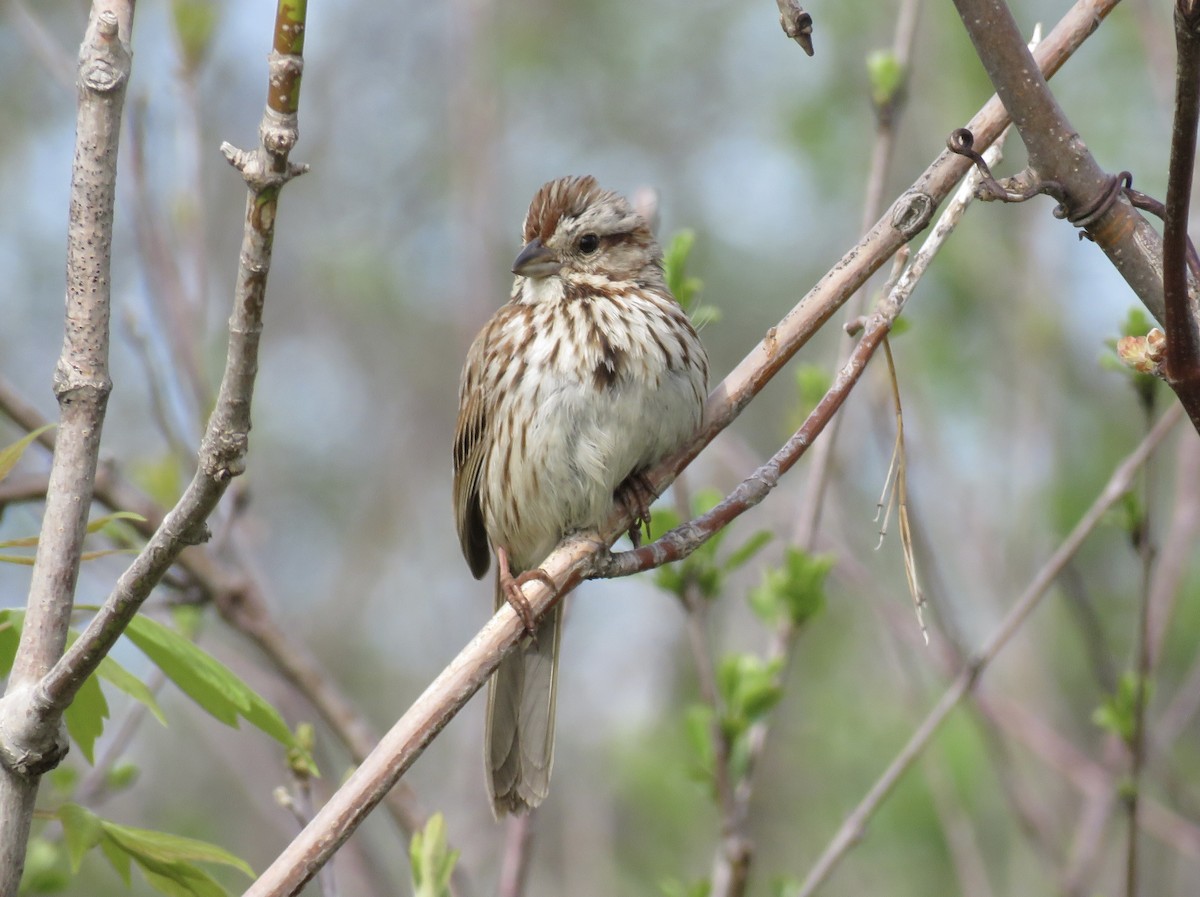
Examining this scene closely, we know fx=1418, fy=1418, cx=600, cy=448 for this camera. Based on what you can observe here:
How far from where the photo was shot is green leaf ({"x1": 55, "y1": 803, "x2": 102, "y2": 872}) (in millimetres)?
2010

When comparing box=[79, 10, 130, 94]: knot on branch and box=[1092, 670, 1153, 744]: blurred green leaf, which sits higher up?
box=[1092, 670, 1153, 744]: blurred green leaf

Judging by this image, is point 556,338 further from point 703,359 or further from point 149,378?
point 149,378

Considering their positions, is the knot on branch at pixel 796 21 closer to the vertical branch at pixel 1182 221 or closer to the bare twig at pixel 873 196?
the vertical branch at pixel 1182 221

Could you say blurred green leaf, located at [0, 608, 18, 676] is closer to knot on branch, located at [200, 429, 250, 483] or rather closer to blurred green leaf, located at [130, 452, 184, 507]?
knot on branch, located at [200, 429, 250, 483]

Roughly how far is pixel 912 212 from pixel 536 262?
5.57ft

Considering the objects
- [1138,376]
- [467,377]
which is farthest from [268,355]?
[1138,376]

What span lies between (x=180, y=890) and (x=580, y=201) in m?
2.47

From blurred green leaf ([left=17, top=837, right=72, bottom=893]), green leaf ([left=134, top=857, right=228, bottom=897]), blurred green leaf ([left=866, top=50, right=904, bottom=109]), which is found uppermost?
blurred green leaf ([left=866, top=50, right=904, bottom=109])

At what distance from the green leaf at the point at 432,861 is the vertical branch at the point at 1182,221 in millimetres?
1433

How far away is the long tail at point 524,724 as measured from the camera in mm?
3514

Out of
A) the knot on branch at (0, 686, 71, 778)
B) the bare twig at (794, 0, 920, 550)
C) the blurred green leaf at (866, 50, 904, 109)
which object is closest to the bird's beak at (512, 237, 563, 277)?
the bare twig at (794, 0, 920, 550)

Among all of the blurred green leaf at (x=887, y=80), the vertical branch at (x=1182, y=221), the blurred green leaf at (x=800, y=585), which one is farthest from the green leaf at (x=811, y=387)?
the vertical branch at (x=1182, y=221)

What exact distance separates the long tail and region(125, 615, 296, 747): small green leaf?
4.11ft

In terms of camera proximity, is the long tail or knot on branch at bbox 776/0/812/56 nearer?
knot on branch at bbox 776/0/812/56
